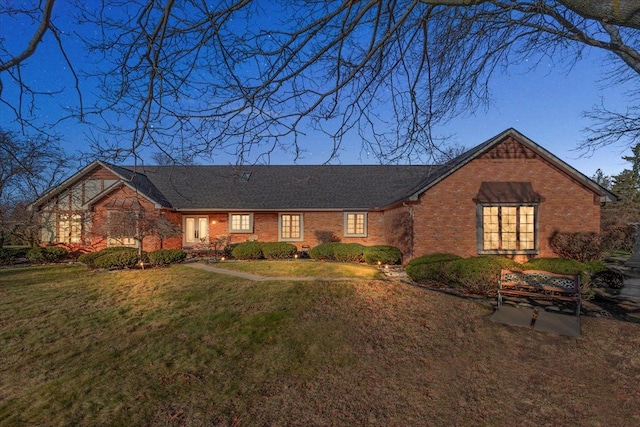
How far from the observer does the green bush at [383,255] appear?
15195mm

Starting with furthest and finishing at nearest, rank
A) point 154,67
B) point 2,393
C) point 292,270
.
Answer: point 292,270 → point 2,393 → point 154,67

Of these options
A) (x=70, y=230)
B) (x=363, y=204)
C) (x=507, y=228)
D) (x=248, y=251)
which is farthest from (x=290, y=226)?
(x=70, y=230)

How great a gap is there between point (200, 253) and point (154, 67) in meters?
17.5

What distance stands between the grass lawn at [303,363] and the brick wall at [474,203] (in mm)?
5206

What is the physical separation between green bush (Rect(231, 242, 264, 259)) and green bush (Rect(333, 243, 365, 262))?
4429 millimetres

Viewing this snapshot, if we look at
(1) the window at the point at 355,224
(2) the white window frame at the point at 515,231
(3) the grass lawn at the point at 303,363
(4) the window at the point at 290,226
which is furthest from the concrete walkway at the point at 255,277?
(1) the window at the point at 355,224

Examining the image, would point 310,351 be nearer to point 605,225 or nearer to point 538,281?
point 538,281

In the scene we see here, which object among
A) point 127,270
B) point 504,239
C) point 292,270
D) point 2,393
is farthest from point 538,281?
point 127,270

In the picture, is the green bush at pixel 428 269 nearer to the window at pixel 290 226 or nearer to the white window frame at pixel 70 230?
the window at pixel 290 226

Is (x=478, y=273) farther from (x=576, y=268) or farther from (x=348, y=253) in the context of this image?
(x=348, y=253)

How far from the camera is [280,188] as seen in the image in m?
22.7

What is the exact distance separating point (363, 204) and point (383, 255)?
20.2 ft

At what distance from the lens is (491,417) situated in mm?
3955

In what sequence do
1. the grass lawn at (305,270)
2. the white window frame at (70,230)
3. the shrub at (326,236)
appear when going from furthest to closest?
the shrub at (326,236), the white window frame at (70,230), the grass lawn at (305,270)
